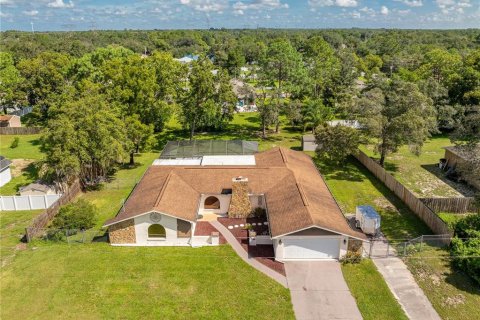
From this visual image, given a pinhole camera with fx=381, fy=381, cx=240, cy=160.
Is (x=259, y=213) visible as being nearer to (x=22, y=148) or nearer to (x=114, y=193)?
(x=114, y=193)

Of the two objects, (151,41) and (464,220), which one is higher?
(151,41)

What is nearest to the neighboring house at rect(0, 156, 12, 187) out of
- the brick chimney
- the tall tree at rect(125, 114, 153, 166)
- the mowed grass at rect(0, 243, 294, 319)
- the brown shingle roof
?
the tall tree at rect(125, 114, 153, 166)

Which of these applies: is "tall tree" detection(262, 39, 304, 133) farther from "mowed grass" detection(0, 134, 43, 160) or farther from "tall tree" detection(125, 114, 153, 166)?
"mowed grass" detection(0, 134, 43, 160)

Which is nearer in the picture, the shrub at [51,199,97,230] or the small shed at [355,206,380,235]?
the small shed at [355,206,380,235]

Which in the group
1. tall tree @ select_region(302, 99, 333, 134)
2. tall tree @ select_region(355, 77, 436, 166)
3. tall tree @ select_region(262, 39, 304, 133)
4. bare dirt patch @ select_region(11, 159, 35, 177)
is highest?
tall tree @ select_region(262, 39, 304, 133)

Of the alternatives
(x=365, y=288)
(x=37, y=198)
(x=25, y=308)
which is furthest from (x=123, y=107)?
(x=365, y=288)

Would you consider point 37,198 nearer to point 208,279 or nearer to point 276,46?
point 208,279

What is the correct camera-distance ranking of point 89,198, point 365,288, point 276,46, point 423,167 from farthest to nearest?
point 276,46, point 423,167, point 89,198, point 365,288
